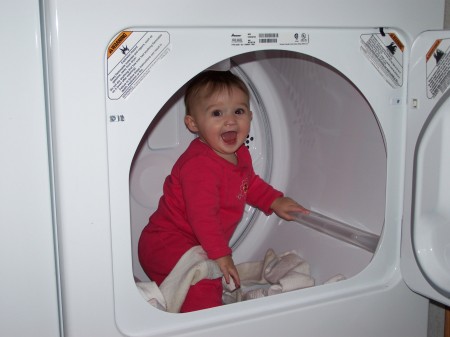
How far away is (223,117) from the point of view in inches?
43.1

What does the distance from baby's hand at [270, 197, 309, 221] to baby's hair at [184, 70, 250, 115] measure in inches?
10.5

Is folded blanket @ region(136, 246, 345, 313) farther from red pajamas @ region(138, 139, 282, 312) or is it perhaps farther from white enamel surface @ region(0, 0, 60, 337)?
white enamel surface @ region(0, 0, 60, 337)

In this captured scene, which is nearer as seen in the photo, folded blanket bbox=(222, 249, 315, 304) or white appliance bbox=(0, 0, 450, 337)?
white appliance bbox=(0, 0, 450, 337)

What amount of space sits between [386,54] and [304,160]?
1.25 ft

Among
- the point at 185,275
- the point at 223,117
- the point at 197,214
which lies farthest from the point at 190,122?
the point at 185,275

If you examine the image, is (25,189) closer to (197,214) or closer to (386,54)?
(197,214)

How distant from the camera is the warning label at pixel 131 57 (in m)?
0.74

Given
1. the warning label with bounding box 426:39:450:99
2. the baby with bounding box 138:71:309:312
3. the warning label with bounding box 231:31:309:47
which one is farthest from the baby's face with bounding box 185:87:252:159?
the warning label with bounding box 426:39:450:99

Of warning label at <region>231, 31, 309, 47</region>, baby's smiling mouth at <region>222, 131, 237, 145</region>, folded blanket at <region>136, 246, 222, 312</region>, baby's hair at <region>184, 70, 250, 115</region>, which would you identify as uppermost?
warning label at <region>231, 31, 309, 47</region>

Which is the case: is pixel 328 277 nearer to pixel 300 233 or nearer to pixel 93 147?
pixel 300 233

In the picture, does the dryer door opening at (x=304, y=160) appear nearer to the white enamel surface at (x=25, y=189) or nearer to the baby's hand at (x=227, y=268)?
the baby's hand at (x=227, y=268)

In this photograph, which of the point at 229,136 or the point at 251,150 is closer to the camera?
the point at 229,136

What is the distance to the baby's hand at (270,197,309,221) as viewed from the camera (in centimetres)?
121

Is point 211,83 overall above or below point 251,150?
above
